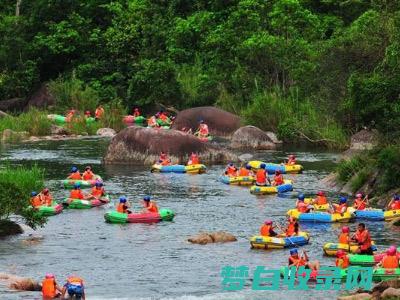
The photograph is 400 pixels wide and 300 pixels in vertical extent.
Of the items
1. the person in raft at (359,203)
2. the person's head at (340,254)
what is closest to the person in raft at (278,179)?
the person in raft at (359,203)

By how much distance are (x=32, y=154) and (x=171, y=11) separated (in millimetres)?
24409

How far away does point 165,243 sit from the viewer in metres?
33.5

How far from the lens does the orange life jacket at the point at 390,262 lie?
27.7 metres

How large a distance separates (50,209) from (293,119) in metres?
21.6

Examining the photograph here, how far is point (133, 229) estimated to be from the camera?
3606 centimetres

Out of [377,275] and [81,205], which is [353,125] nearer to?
[81,205]

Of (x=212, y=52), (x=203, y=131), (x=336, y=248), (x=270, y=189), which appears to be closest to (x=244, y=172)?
(x=270, y=189)

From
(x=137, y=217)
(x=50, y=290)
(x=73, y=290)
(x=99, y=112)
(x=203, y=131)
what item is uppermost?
(x=73, y=290)

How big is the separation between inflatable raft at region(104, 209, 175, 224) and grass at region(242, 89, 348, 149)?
1842 cm

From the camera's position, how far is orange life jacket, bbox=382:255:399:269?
2769 cm

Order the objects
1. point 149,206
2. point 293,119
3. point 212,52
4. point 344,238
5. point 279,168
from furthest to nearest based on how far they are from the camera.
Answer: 1. point 212,52
2. point 293,119
3. point 279,168
4. point 149,206
5. point 344,238

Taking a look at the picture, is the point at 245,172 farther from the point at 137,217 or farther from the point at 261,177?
the point at 137,217

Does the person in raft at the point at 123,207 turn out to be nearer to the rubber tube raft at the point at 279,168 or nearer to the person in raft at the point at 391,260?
the rubber tube raft at the point at 279,168

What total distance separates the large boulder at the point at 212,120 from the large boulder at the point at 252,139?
3.63 m
